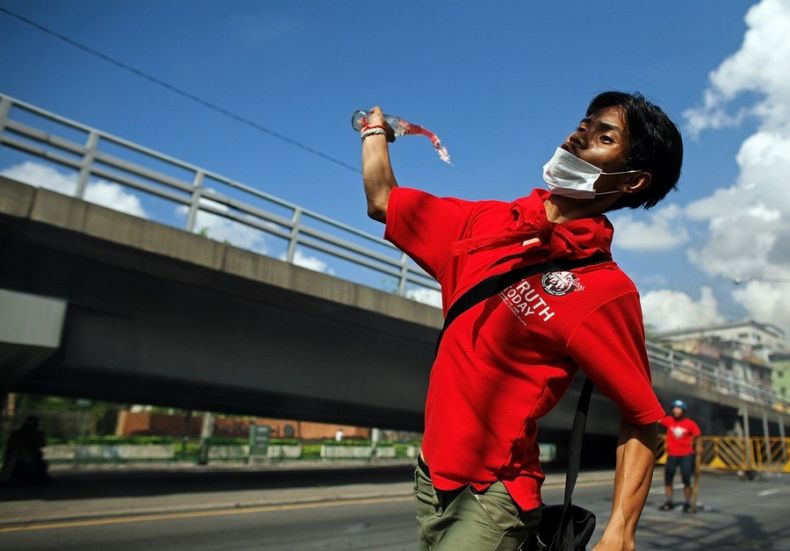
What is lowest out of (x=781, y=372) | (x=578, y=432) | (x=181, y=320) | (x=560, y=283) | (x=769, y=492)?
(x=769, y=492)

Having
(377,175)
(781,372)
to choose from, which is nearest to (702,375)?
(377,175)

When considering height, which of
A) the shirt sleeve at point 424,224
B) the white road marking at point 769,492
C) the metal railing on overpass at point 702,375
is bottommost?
the white road marking at point 769,492

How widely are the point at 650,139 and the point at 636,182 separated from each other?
125 millimetres

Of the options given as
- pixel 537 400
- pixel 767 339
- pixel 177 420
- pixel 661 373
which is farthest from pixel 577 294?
pixel 767 339

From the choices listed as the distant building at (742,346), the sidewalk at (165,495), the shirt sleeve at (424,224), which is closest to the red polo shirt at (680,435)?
the sidewalk at (165,495)

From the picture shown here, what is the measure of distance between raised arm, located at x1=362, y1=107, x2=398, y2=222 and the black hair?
2.18 feet

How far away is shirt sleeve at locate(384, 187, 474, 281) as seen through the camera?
5.88 ft

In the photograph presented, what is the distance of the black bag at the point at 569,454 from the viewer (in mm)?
1514

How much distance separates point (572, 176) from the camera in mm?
1773

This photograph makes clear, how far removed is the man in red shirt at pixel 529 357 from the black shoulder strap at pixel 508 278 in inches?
0.6

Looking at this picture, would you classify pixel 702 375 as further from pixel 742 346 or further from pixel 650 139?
pixel 742 346

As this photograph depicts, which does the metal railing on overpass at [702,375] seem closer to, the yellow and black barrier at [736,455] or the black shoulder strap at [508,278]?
the yellow and black barrier at [736,455]

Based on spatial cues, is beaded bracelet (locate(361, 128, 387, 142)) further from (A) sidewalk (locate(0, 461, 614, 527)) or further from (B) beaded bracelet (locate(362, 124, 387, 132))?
(A) sidewalk (locate(0, 461, 614, 527))

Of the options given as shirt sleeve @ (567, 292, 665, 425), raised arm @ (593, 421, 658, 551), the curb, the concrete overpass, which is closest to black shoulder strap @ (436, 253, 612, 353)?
shirt sleeve @ (567, 292, 665, 425)
